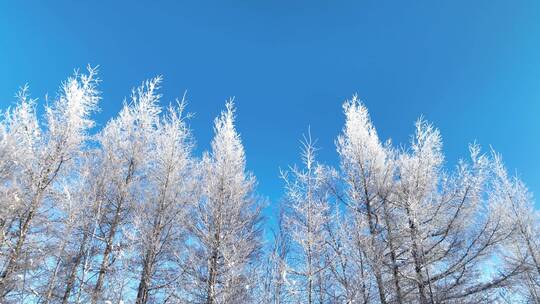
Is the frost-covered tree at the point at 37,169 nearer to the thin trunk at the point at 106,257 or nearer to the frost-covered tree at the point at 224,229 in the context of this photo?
the thin trunk at the point at 106,257

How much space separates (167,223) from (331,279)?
464cm

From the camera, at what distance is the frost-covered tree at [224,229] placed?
723 cm

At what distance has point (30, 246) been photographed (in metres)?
Answer: 7.67

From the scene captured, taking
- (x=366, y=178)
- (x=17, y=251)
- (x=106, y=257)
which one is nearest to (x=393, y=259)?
(x=366, y=178)

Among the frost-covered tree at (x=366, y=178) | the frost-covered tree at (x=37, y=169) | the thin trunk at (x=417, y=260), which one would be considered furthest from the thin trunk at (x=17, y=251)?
the thin trunk at (x=417, y=260)

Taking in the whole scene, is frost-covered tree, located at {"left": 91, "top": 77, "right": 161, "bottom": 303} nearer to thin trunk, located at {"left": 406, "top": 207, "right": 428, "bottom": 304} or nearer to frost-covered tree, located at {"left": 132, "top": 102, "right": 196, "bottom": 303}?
frost-covered tree, located at {"left": 132, "top": 102, "right": 196, "bottom": 303}

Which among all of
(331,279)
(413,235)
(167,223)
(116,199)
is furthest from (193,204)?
(413,235)

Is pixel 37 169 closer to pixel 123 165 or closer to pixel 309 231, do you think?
pixel 123 165

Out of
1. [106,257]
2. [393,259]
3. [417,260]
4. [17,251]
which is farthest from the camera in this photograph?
[106,257]

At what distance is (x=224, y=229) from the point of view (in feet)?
27.9

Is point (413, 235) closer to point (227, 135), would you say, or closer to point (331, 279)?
point (331, 279)

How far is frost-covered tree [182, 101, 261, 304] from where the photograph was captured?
723 cm

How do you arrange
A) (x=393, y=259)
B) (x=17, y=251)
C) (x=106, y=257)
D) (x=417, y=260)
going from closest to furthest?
(x=17, y=251), (x=417, y=260), (x=393, y=259), (x=106, y=257)

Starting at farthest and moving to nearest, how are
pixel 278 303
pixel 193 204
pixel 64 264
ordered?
pixel 193 204
pixel 64 264
pixel 278 303
